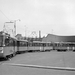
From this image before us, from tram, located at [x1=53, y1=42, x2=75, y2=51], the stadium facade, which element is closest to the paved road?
tram, located at [x1=53, y1=42, x2=75, y2=51]

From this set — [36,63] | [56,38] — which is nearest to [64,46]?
[36,63]

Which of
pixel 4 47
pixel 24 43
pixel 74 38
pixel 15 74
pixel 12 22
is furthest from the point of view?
pixel 74 38

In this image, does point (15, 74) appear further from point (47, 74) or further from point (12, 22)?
point (12, 22)

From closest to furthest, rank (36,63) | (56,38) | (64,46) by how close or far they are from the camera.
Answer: (36,63) < (64,46) < (56,38)

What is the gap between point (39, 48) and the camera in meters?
43.9

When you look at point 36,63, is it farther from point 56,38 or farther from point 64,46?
point 56,38

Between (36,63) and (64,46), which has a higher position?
(64,46)

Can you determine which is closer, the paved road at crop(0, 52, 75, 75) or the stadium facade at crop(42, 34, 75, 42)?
the paved road at crop(0, 52, 75, 75)

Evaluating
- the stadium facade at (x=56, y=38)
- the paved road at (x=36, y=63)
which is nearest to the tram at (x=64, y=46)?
the paved road at (x=36, y=63)

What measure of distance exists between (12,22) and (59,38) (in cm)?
6914

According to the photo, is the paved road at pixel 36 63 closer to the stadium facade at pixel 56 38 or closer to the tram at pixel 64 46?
the tram at pixel 64 46

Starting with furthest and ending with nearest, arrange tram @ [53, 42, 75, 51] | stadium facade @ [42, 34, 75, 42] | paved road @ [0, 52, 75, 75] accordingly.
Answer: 1. stadium facade @ [42, 34, 75, 42]
2. tram @ [53, 42, 75, 51]
3. paved road @ [0, 52, 75, 75]

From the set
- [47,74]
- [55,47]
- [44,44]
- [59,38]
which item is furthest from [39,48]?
[59,38]

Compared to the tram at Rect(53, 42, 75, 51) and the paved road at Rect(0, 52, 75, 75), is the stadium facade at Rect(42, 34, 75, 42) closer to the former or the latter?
the tram at Rect(53, 42, 75, 51)
